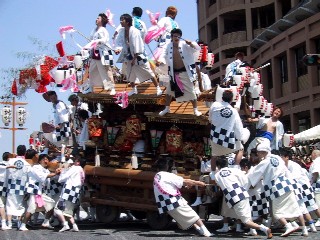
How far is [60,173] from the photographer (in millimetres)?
12602

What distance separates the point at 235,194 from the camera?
10414 mm

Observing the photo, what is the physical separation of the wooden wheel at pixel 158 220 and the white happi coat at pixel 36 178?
2.35m

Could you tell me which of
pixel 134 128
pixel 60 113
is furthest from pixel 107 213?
pixel 60 113

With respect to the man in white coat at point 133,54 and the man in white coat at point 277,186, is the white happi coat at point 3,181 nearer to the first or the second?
the man in white coat at point 133,54

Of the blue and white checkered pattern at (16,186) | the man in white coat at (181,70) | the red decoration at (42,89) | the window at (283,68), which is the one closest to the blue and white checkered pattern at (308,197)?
the man in white coat at (181,70)

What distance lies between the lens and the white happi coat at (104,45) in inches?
524

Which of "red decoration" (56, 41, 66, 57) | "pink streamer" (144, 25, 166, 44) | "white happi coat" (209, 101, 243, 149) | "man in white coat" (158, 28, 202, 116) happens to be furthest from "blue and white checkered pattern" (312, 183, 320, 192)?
"red decoration" (56, 41, 66, 57)

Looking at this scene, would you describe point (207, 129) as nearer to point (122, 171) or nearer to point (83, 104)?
point (122, 171)

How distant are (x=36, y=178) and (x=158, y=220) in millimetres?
2707

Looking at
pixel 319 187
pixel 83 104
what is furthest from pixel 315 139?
pixel 83 104

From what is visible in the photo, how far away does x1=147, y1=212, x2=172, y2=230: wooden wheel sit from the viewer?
39.4ft

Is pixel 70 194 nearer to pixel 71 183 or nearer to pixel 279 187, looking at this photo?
pixel 71 183

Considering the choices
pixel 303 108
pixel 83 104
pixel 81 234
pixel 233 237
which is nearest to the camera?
pixel 233 237

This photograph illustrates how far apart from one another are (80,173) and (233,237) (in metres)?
3.66
